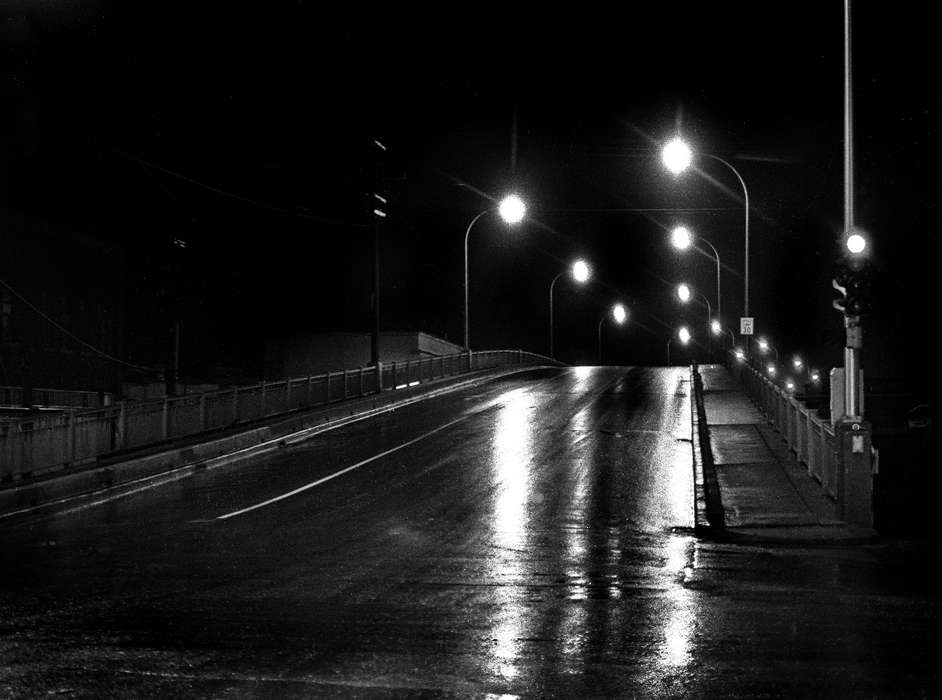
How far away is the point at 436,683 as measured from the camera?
295 inches

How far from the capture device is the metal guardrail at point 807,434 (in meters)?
16.8

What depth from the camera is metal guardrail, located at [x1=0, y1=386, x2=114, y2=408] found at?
180 ft

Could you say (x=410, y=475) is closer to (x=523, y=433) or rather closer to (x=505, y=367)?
(x=523, y=433)

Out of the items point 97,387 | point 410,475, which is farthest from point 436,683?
point 97,387

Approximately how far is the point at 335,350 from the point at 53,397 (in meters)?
27.0

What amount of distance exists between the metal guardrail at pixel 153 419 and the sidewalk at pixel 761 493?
10.7 meters

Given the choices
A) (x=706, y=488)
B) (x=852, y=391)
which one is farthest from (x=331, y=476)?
(x=852, y=391)

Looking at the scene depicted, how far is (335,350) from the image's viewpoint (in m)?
81.1

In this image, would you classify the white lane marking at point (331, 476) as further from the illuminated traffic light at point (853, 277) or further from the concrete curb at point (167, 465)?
the illuminated traffic light at point (853, 277)

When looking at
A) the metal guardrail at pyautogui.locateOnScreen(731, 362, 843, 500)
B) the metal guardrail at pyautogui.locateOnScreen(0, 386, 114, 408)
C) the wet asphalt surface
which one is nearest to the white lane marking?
the wet asphalt surface

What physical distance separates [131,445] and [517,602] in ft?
46.8

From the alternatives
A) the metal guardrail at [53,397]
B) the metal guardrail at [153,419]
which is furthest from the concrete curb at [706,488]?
the metal guardrail at [53,397]

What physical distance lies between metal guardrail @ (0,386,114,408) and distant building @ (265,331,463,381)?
23954mm

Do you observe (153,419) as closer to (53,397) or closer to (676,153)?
(676,153)
